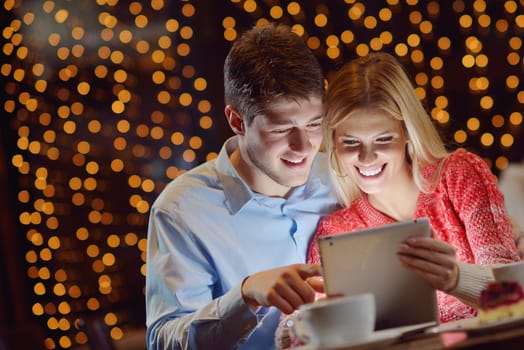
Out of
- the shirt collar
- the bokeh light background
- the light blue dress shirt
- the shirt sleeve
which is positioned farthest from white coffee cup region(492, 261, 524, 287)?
the bokeh light background

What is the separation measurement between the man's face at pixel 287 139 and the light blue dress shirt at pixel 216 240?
0.24 ft

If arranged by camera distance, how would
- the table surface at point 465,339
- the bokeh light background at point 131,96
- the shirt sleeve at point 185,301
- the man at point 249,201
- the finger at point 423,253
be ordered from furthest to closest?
the bokeh light background at point 131,96 < the man at point 249,201 < the shirt sleeve at point 185,301 < the finger at point 423,253 < the table surface at point 465,339

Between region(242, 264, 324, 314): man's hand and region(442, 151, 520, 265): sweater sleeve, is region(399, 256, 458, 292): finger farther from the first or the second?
region(442, 151, 520, 265): sweater sleeve

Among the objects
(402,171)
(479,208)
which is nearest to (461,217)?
(479,208)

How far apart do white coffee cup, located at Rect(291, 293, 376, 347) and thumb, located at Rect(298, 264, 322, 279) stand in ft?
0.56

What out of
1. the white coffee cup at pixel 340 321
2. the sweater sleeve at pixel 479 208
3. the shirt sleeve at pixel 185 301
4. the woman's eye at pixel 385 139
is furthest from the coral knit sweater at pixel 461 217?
the white coffee cup at pixel 340 321

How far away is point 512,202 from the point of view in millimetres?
2600

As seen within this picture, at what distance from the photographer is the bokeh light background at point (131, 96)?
2951 mm

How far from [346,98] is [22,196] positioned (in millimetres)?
1719

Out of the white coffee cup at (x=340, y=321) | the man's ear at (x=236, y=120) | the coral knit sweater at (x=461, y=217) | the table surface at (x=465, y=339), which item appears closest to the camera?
the table surface at (x=465, y=339)

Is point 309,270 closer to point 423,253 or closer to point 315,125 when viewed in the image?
point 423,253

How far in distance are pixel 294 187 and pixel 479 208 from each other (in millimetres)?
394

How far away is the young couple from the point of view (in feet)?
4.93

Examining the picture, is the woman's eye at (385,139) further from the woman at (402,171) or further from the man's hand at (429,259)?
the man's hand at (429,259)
